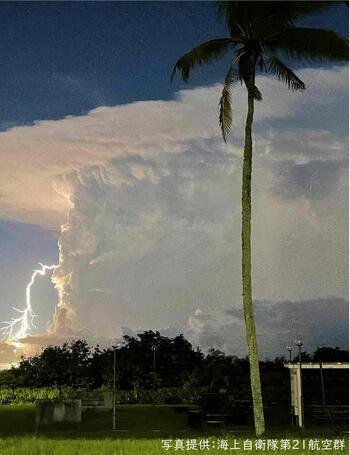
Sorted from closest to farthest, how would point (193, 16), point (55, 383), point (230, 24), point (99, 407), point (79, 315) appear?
1. point (230, 24)
2. point (193, 16)
3. point (99, 407)
4. point (79, 315)
5. point (55, 383)

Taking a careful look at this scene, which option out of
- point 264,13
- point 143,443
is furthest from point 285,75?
point 143,443

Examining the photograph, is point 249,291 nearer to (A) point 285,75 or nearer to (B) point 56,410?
(A) point 285,75

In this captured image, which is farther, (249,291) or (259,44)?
(259,44)

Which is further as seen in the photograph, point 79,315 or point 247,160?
point 79,315

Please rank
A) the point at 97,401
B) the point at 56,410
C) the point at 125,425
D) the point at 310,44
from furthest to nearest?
the point at 97,401 → the point at 125,425 → the point at 56,410 → the point at 310,44

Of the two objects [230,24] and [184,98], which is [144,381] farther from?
[230,24]

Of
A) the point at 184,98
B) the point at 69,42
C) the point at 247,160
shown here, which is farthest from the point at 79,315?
the point at 247,160
